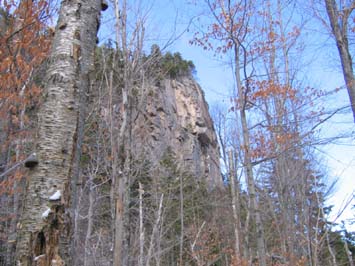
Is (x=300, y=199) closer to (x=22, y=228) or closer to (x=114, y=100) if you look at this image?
(x=114, y=100)

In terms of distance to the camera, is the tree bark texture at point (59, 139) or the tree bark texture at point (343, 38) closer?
the tree bark texture at point (59, 139)

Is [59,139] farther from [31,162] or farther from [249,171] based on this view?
[249,171]

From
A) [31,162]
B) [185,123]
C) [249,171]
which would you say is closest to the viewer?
[31,162]

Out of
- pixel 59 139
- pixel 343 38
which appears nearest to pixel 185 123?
pixel 343 38

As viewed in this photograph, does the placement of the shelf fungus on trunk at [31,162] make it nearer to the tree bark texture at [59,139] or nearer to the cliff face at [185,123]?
the tree bark texture at [59,139]

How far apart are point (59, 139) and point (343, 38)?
701 cm

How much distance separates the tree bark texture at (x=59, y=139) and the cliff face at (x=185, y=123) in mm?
24287

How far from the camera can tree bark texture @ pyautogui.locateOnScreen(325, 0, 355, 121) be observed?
657 centimetres

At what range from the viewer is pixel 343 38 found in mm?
6926

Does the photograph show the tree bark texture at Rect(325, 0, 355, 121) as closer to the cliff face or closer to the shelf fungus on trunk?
the shelf fungus on trunk

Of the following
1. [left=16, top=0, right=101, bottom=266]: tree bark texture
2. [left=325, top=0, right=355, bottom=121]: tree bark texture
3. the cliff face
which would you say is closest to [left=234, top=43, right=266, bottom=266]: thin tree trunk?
[left=325, top=0, right=355, bottom=121]: tree bark texture

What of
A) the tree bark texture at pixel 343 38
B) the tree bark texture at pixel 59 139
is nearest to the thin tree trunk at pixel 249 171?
the tree bark texture at pixel 343 38

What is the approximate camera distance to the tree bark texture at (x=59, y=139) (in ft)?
4.29

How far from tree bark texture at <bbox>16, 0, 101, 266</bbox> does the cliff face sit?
956 inches
